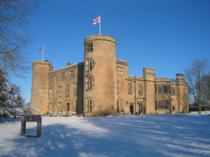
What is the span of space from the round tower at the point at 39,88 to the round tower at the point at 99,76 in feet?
48.8

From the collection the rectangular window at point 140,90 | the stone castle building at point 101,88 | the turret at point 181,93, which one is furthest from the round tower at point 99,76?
the turret at point 181,93

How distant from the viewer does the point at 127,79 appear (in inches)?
1873

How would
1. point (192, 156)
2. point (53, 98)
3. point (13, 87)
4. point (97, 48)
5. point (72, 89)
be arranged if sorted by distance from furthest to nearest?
point (53, 98) < point (72, 89) < point (97, 48) < point (13, 87) < point (192, 156)

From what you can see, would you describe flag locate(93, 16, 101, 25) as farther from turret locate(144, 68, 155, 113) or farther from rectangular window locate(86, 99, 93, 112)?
turret locate(144, 68, 155, 113)

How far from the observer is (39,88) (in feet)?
171

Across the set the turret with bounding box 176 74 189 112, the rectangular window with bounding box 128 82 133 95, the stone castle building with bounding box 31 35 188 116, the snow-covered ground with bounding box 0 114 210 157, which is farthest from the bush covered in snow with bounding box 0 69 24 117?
the turret with bounding box 176 74 189 112

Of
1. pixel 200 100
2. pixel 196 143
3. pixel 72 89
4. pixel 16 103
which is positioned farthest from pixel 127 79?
pixel 196 143

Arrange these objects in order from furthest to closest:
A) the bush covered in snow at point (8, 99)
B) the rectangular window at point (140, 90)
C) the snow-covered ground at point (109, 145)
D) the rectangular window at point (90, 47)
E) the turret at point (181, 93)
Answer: the turret at point (181, 93)
the rectangular window at point (140, 90)
the rectangular window at point (90, 47)
the bush covered in snow at point (8, 99)
the snow-covered ground at point (109, 145)

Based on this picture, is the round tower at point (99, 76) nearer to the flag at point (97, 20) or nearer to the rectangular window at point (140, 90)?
the flag at point (97, 20)

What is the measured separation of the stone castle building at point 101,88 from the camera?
38969mm

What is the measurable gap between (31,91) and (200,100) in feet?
96.6

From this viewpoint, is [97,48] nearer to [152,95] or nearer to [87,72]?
[87,72]

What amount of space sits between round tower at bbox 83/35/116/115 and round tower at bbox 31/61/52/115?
14869 mm

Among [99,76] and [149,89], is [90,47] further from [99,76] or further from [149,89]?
[149,89]
